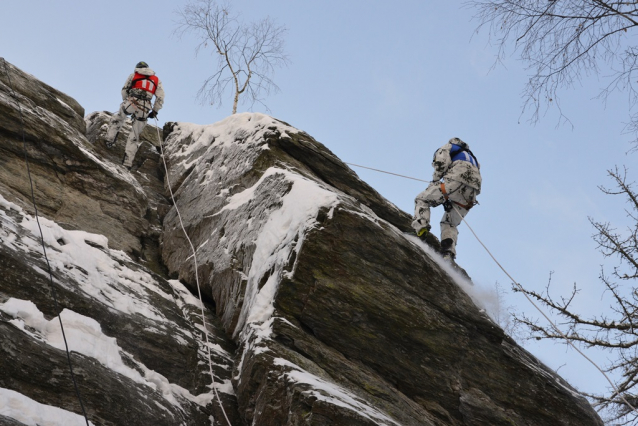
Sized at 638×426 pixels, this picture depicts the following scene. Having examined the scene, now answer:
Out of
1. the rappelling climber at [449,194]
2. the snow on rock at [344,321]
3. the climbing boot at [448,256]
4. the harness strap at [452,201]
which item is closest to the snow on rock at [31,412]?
the snow on rock at [344,321]

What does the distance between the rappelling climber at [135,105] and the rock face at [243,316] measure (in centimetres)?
233

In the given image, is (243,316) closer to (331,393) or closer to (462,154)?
(331,393)

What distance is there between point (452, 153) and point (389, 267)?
3384 mm

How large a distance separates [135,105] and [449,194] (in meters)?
6.89

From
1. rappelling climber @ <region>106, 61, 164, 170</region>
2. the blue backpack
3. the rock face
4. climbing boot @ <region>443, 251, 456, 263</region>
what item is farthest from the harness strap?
rappelling climber @ <region>106, 61, 164, 170</region>

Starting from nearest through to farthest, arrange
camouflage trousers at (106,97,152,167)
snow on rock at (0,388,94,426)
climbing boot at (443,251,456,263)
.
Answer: snow on rock at (0,388,94,426) → climbing boot at (443,251,456,263) → camouflage trousers at (106,97,152,167)

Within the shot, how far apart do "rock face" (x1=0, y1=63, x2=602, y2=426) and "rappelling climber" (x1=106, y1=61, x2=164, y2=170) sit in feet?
7.64

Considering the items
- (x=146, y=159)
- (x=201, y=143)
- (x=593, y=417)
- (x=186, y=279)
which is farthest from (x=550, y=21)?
(x=146, y=159)

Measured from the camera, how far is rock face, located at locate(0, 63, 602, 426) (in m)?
5.76

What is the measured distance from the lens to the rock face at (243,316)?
227 inches

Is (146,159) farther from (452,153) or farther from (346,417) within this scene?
(346,417)

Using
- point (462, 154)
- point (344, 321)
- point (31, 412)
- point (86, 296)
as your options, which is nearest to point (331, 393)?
point (344, 321)

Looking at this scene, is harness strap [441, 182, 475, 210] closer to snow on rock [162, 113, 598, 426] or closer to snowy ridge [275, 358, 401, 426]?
snow on rock [162, 113, 598, 426]

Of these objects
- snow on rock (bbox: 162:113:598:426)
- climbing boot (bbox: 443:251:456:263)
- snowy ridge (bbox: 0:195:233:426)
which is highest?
climbing boot (bbox: 443:251:456:263)
